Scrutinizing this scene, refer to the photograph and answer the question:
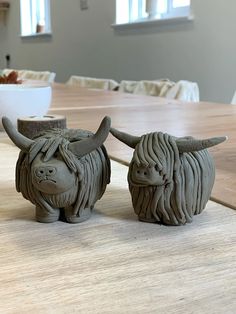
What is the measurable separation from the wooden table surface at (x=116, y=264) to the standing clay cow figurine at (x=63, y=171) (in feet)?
0.06

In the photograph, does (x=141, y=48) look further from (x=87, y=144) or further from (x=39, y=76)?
(x=87, y=144)

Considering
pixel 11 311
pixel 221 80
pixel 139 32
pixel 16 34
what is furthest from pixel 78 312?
pixel 16 34

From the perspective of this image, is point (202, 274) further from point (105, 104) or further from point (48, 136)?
point (105, 104)

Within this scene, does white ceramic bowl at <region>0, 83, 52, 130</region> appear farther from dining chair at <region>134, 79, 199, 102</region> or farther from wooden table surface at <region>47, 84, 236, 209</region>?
dining chair at <region>134, 79, 199, 102</region>

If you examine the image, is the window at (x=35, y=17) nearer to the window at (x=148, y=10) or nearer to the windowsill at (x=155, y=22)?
the window at (x=148, y=10)

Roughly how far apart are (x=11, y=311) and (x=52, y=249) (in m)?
0.11

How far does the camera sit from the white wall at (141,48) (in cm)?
298

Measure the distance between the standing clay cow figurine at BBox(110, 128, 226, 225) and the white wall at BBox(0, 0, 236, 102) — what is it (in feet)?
8.34

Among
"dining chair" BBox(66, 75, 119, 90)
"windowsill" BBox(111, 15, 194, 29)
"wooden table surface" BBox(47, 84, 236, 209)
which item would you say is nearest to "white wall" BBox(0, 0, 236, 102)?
"windowsill" BBox(111, 15, 194, 29)

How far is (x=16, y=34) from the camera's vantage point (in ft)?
20.1

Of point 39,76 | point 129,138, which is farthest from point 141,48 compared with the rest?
point 129,138

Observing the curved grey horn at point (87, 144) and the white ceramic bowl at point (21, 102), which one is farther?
the white ceramic bowl at point (21, 102)

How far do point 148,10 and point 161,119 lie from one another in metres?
2.46

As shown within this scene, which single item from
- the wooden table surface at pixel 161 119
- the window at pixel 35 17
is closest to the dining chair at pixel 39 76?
the wooden table surface at pixel 161 119
